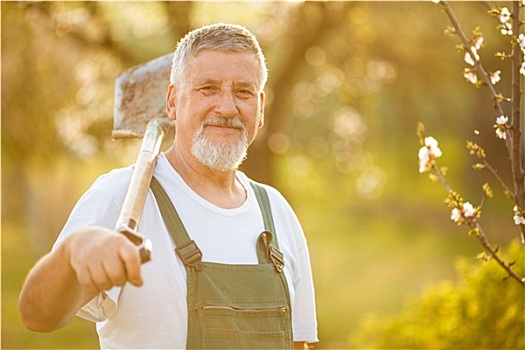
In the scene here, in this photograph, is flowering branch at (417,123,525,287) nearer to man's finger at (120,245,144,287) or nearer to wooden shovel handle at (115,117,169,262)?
wooden shovel handle at (115,117,169,262)

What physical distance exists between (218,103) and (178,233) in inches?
17.4

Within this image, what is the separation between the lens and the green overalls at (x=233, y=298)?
235 cm

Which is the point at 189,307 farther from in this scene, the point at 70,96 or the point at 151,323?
the point at 70,96

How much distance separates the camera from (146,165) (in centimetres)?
249

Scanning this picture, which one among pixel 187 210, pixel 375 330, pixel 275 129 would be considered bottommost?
pixel 187 210

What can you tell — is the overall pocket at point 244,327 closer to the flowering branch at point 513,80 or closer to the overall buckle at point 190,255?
the overall buckle at point 190,255

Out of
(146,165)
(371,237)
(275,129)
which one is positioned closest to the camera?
(146,165)

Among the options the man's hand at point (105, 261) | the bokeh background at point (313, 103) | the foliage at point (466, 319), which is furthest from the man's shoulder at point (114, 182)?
the foliage at point (466, 319)

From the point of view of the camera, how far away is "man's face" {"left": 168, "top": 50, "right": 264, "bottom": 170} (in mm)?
2559

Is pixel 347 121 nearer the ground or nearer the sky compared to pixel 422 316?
nearer the sky

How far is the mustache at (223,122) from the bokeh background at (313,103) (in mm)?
2110

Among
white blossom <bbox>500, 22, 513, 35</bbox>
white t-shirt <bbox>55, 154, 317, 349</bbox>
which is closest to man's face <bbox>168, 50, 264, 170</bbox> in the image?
white t-shirt <bbox>55, 154, 317, 349</bbox>

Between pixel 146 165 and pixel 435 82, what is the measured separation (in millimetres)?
9299

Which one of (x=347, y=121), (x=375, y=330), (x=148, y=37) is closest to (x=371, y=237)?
(x=347, y=121)
